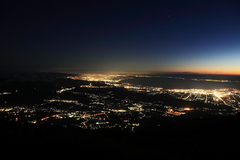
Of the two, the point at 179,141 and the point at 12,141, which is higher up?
the point at 12,141

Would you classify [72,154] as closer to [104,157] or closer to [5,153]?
[104,157]

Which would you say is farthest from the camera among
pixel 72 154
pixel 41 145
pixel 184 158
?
pixel 184 158

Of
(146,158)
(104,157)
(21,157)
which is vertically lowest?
(146,158)

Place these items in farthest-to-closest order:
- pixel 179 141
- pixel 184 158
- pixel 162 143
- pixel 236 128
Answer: pixel 236 128 → pixel 179 141 → pixel 162 143 → pixel 184 158

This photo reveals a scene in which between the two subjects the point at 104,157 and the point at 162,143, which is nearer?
the point at 104,157

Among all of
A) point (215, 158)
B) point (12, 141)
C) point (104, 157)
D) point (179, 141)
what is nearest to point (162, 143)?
point (179, 141)

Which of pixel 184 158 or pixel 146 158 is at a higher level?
pixel 146 158

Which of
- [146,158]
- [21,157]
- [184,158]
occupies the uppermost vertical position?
[21,157]

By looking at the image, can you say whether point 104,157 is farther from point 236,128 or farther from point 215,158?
A: point 236,128

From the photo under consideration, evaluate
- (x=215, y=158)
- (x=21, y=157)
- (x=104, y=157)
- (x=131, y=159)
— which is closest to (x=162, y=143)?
(x=215, y=158)
